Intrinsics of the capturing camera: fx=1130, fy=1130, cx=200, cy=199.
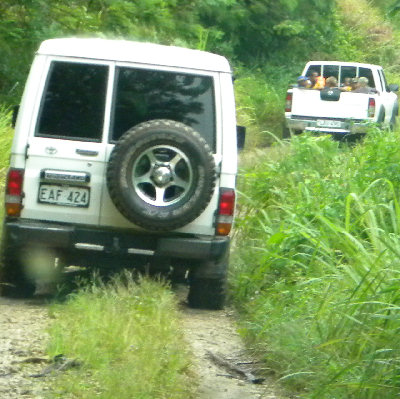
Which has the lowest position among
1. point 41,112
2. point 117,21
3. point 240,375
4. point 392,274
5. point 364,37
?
point 240,375

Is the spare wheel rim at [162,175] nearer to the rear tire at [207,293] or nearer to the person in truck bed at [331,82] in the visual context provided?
the rear tire at [207,293]

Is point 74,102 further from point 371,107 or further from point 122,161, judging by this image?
point 371,107

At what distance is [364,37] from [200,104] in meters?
27.7

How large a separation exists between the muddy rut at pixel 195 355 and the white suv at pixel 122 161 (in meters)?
0.42

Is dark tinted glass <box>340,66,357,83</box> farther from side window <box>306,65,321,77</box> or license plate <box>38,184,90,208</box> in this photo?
license plate <box>38,184,90,208</box>

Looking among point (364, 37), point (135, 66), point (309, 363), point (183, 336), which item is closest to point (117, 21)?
point (135, 66)

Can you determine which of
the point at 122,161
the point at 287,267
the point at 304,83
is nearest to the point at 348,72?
the point at 304,83

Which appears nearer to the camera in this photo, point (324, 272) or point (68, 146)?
point (324, 272)

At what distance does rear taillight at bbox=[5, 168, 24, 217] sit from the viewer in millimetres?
8023

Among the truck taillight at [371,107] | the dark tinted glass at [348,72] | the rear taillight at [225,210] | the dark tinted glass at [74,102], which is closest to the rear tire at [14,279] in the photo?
the dark tinted glass at [74,102]

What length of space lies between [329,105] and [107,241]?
1234 cm

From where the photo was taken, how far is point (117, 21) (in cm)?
1599

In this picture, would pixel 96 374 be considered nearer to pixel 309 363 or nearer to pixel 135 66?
pixel 309 363

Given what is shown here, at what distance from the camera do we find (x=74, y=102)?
820 cm
